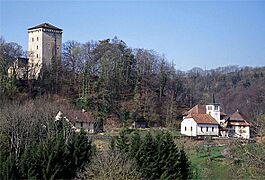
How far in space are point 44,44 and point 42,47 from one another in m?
0.40

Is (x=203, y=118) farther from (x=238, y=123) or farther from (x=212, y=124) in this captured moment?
(x=238, y=123)

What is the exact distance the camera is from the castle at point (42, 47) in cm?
4451

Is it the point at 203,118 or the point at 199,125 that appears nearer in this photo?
the point at 199,125

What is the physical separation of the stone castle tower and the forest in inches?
44.4

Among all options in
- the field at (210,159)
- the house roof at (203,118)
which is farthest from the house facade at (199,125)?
the field at (210,159)

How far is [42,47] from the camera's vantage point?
152ft

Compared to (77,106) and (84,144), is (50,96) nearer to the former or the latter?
(77,106)

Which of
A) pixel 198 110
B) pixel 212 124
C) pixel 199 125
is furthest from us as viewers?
pixel 198 110

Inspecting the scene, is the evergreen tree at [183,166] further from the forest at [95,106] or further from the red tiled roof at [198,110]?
the red tiled roof at [198,110]

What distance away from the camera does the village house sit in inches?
1537

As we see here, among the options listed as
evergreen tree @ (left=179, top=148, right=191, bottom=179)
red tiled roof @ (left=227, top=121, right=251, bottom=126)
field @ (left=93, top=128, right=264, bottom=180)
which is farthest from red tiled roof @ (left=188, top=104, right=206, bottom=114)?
evergreen tree @ (left=179, top=148, right=191, bottom=179)

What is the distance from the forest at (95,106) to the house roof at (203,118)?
2258mm

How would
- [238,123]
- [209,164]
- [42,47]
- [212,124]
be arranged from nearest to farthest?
[209,164], [212,124], [238,123], [42,47]

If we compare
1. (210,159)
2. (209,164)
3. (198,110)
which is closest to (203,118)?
(198,110)
